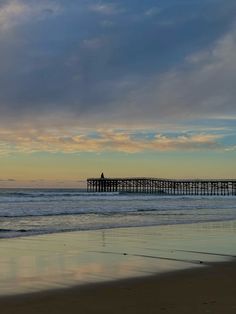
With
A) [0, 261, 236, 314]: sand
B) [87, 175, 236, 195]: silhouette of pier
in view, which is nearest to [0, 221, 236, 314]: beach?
[0, 261, 236, 314]: sand

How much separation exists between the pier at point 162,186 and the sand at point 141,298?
278 ft

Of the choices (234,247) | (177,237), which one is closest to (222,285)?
(234,247)

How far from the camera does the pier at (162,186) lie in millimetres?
93500

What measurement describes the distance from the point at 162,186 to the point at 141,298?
309 ft

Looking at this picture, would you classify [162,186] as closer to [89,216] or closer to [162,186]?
[162,186]

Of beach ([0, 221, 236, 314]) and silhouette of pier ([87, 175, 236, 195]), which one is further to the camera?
silhouette of pier ([87, 175, 236, 195])

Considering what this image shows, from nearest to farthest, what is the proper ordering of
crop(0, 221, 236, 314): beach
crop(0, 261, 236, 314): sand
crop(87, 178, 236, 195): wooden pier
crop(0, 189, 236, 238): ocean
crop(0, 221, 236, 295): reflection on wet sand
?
crop(0, 261, 236, 314): sand → crop(0, 221, 236, 314): beach → crop(0, 221, 236, 295): reflection on wet sand → crop(0, 189, 236, 238): ocean → crop(87, 178, 236, 195): wooden pier

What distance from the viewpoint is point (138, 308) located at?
6598 millimetres

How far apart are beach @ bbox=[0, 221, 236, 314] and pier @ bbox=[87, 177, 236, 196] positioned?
7953 cm

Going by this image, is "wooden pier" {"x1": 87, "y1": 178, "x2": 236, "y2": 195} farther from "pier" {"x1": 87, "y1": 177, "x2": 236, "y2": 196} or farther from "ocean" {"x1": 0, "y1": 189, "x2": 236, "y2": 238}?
"ocean" {"x1": 0, "y1": 189, "x2": 236, "y2": 238}

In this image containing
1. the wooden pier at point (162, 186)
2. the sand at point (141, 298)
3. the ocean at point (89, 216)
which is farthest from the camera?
the wooden pier at point (162, 186)

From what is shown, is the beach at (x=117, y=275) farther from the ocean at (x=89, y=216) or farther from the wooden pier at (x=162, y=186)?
the wooden pier at (x=162, y=186)

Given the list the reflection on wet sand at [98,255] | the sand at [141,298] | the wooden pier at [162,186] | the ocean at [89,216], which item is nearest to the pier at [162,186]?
the wooden pier at [162,186]

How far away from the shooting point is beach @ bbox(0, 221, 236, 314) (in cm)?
682
